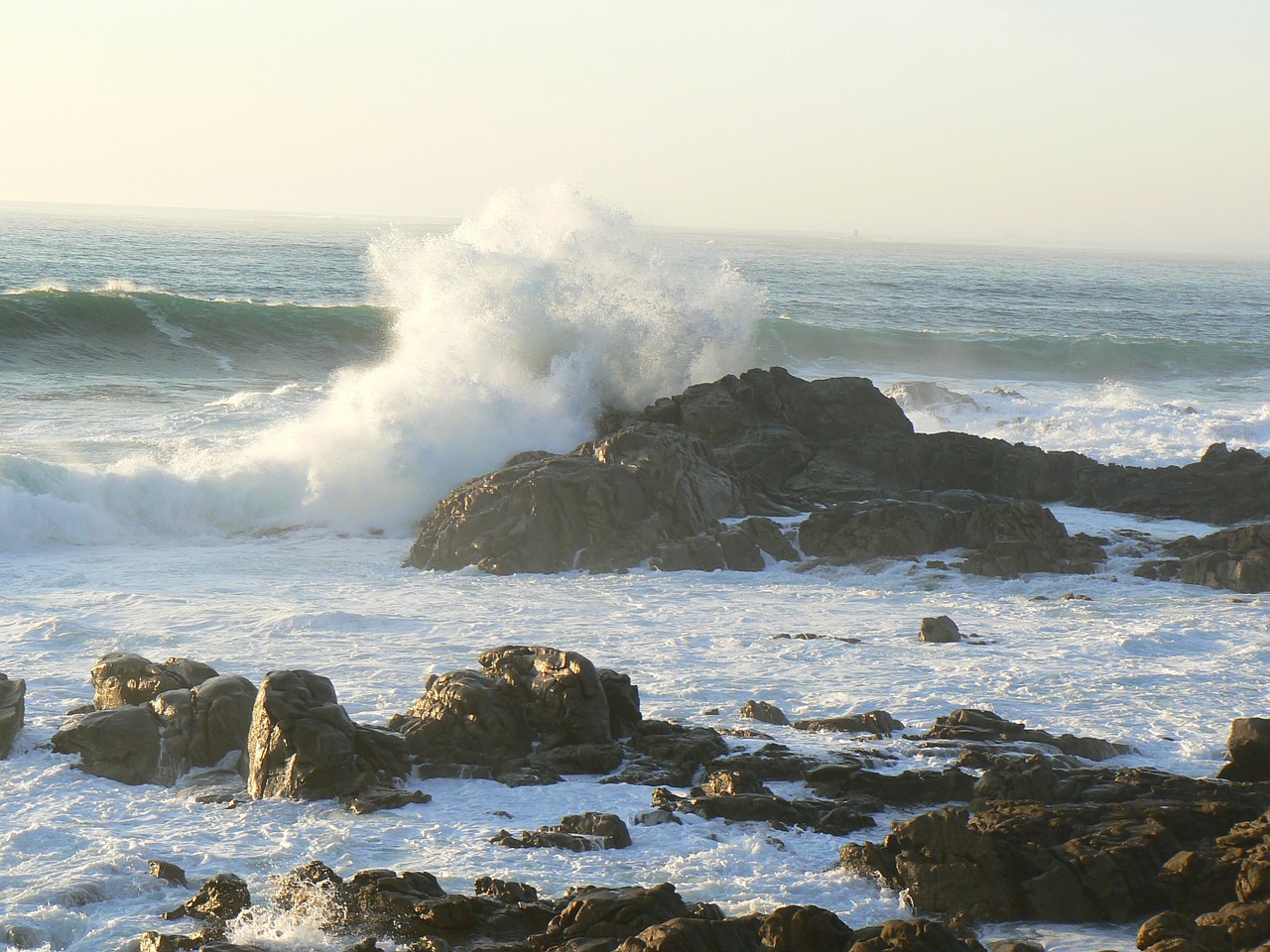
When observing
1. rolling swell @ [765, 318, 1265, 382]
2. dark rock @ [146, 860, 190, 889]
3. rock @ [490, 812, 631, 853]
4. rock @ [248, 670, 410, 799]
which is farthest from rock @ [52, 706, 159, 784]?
rolling swell @ [765, 318, 1265, 382]

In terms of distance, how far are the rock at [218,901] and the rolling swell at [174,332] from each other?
2309 cm

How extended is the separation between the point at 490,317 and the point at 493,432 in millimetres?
2622

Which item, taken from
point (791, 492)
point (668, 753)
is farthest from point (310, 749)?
point (791, 492)

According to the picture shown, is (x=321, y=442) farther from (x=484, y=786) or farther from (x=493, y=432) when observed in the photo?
(x=484, y=786)

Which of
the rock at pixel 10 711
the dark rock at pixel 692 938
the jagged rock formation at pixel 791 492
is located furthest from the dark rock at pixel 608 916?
the jagged rock formation at pixel 791 492

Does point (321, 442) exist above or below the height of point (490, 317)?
below

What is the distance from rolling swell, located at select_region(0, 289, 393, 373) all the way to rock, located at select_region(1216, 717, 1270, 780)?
24807mm

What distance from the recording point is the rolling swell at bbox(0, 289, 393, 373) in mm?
28625

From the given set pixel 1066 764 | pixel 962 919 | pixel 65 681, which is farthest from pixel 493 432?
pixel 962 919

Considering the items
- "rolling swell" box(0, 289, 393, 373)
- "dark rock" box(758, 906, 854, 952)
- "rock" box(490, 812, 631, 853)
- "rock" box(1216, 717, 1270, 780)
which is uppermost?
"rolling swell" box(0, 289, 393, 373)

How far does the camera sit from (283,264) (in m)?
58.7

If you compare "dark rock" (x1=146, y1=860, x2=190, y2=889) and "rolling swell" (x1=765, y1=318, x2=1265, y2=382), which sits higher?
"rolling swell" (x1=765, y1=318, x2=1265, y2=382)

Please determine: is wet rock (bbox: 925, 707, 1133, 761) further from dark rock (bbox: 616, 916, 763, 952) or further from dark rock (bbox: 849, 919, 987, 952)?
dark rock (bbox: 616, 916, 763, 952)

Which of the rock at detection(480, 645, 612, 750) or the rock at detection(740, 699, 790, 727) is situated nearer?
the rock at detection(480, 645, 612, 750)
